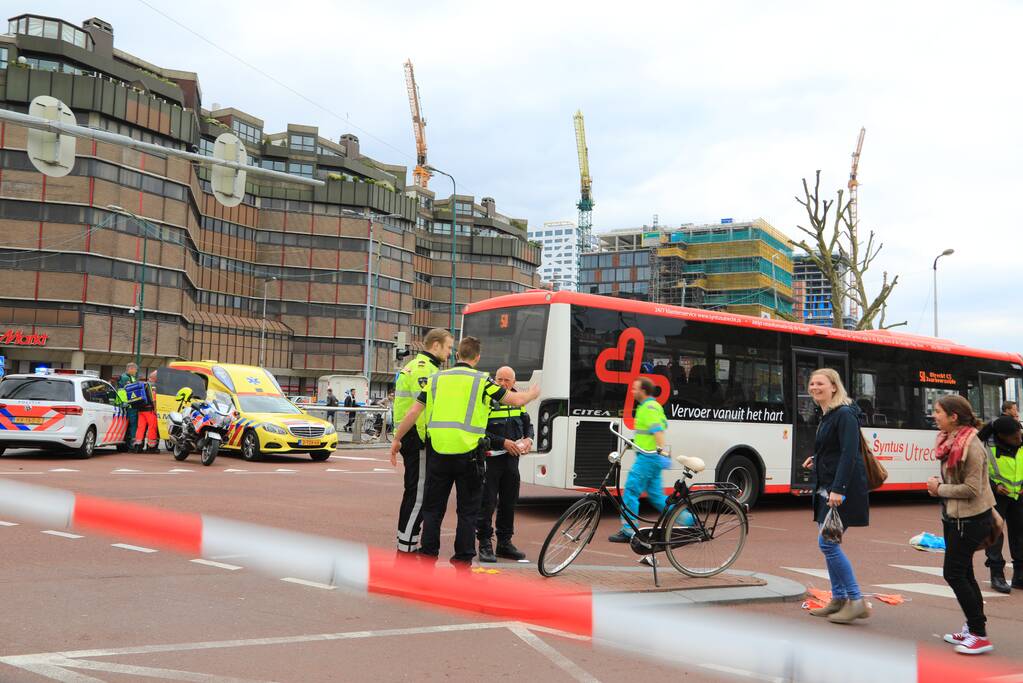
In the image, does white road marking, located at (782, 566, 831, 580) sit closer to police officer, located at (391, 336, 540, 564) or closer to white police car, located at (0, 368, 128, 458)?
police officer, located at (391, 336, 540, 564)

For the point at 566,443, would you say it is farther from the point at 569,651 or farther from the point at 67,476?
the point at 67,476

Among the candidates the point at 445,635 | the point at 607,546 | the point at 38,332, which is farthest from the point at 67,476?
the point at 38,332

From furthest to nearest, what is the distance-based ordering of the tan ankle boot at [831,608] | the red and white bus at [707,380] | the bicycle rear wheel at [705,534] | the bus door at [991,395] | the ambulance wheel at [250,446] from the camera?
the ambulance wheel at [250,446] → the bus door at [991,395] → the red and white bus at [707,380] → the bicycle rear wheel at [705,534] → the tan ankle boot at [831,608]

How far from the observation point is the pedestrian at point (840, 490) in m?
6.73

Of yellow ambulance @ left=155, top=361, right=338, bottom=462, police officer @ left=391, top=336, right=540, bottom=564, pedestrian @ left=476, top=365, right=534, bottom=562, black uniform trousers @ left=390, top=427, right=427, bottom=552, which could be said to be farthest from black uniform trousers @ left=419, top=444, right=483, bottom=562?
yellow ambulance @ left=155, top=361, right=338, bottom=462

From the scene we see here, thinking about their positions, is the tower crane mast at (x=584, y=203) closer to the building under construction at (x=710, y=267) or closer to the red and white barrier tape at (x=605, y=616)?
the building under construction at (x=710, y=267)

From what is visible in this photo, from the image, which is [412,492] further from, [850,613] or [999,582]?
[999,582]

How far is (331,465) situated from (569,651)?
52.1 feet

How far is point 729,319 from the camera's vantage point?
14.3 metres

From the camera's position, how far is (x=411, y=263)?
82625 millimetres

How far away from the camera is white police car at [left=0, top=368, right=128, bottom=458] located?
1875cm

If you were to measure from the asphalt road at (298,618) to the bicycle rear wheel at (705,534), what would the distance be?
0.82m

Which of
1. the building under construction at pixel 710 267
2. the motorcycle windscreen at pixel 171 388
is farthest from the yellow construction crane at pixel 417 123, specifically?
the motorcycle windscreen at pixel 171 388

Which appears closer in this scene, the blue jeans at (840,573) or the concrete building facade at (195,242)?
the blue jeans at (840,573)
